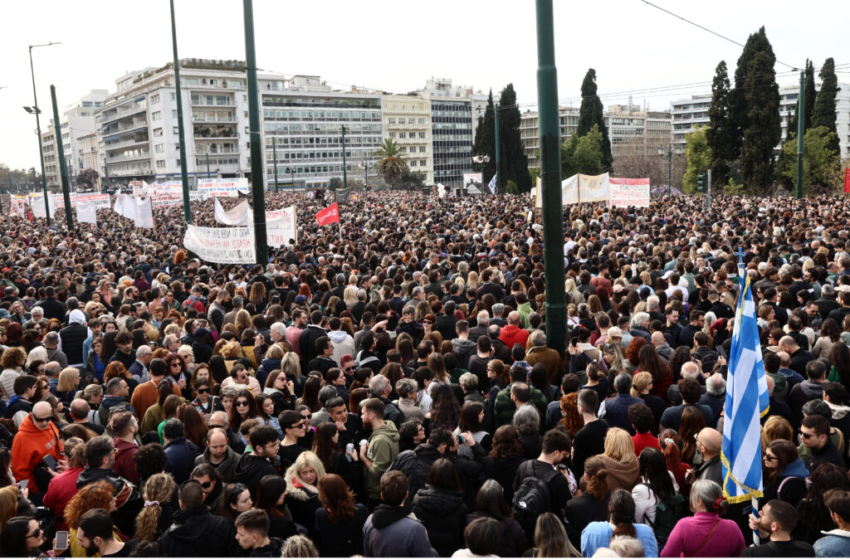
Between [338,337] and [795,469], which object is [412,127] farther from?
[795,469]

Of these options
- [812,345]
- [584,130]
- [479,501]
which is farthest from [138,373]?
[584,130]

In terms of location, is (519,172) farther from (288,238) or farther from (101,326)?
(101,326)

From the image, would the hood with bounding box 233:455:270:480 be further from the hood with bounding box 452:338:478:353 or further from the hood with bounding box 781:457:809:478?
the hood with bounding box 781:457:809:478

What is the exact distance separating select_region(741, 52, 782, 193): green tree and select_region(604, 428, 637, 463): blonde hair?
4683cm

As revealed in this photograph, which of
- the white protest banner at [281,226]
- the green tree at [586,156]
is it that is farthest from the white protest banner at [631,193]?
the green tree at [586,156]

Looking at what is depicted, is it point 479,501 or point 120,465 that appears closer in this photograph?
point 479,501

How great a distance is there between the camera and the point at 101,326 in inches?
376

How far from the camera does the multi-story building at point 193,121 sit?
327 ft

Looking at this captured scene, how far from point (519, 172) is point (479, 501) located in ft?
235

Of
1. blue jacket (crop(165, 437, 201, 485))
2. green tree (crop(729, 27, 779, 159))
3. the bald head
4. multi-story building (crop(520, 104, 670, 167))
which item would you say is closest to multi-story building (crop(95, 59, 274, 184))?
multi-story building (crop(520, 104, 670, 167))

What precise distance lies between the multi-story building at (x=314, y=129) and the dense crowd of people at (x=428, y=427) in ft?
324

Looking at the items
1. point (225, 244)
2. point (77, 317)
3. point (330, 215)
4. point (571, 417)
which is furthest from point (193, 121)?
point (571, 417)

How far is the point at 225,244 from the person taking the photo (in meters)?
14.0

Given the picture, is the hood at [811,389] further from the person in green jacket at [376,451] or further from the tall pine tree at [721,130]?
the tall pine tree at [721,130]
